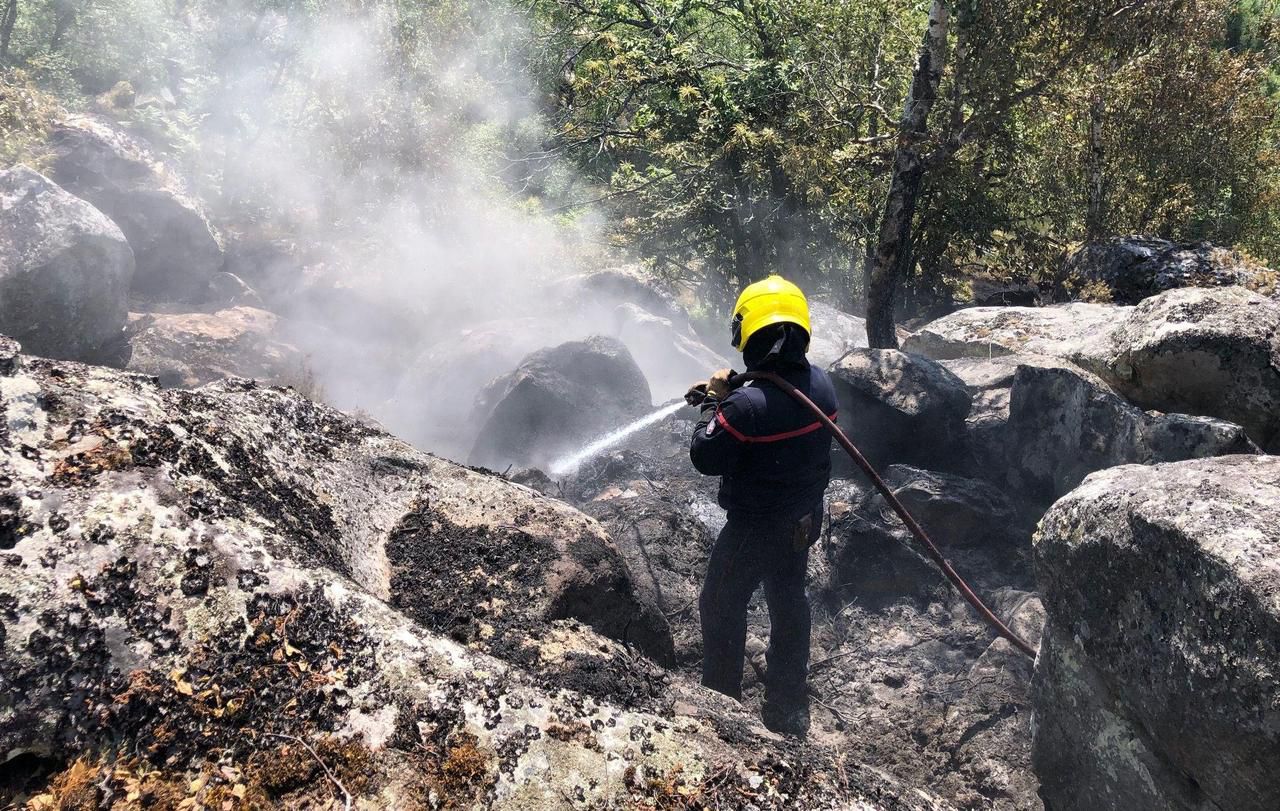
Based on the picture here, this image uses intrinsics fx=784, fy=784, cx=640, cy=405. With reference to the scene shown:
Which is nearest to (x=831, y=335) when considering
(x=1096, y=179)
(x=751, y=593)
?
(x=1096, y=179)

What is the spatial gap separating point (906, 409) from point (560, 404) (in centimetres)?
406

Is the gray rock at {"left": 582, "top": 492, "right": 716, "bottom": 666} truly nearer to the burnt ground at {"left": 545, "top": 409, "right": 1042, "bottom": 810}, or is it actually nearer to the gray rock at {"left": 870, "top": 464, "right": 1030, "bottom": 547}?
the burnt ground at {"left": 545, "top": 409, "right": 1042, "bottom": 810}

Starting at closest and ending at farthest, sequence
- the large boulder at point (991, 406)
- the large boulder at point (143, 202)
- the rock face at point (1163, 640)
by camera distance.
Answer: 1. the rock face at point (1163, 640)
2. the large boulder at point (991, 406)
3. the large boulder at point (143, 202)

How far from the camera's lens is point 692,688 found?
9.68 ft

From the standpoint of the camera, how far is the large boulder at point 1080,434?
4020 mm

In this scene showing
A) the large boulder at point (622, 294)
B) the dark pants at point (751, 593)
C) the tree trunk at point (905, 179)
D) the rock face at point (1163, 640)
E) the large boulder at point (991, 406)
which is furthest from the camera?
the large boulder at point (622, 294)

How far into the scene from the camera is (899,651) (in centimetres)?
472

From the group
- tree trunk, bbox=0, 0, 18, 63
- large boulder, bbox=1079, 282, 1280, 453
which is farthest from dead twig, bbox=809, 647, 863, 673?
tree trunk, bbox=0, 0, 18, 63

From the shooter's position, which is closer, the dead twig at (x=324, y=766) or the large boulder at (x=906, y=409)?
the dead twig at (x=324, y=766)

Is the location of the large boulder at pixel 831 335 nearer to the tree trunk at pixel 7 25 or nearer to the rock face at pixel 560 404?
the rock face at pixel 560 404

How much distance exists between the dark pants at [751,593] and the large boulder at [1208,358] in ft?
7.20

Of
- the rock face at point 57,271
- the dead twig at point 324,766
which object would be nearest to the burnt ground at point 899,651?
the dead twig at point 324,766

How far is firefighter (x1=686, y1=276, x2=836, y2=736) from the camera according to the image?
3666mm

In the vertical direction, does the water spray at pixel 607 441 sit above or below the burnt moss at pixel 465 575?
above
